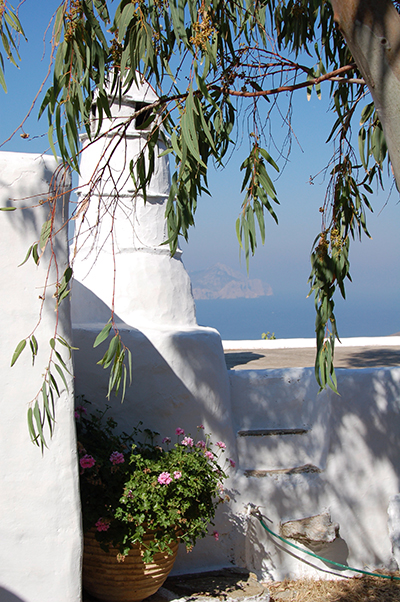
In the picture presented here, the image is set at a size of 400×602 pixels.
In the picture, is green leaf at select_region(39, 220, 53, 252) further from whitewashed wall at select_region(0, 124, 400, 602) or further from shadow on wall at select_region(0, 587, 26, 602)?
shadow on wall at select_region(0, 587, 26, 602)

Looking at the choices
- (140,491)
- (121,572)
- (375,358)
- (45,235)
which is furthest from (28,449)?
(375,358)

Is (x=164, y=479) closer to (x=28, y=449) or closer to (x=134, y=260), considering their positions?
(x=28, y=449)

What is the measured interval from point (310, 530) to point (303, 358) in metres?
2.47

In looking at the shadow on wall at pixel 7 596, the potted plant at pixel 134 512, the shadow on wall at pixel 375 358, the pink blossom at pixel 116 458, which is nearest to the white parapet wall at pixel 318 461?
the potted plant at pixel 134 512

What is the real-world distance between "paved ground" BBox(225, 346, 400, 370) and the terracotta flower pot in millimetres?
2650

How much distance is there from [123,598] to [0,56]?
3.19m

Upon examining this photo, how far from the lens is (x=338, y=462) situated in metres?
4.87

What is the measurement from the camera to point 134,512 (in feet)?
11.9

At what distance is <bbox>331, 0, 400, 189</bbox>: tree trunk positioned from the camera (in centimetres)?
224

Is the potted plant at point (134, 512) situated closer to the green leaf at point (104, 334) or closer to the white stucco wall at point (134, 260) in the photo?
the green leaf at point (104, 334)

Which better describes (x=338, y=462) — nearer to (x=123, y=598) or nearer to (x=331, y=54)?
(x=123, y=598)

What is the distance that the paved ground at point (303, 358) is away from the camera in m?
6.46

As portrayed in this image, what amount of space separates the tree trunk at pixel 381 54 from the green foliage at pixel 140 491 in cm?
236

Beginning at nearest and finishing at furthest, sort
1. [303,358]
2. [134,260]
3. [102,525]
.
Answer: [102,525] → [134,260] → [303,358]
